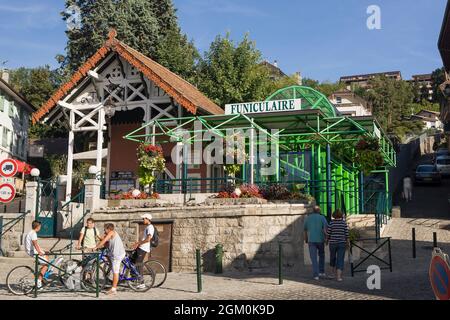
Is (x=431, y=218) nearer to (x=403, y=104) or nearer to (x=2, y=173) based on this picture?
(x=2, y=173)

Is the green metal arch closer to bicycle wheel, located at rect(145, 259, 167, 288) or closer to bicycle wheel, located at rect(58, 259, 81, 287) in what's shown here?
bicycle wheel, located at rect(145, 259, 167, 288)

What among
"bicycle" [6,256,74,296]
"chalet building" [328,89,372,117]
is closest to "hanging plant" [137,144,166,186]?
"bicycle" [6,256,74,296]

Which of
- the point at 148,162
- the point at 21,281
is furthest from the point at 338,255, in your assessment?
the point at 148,162

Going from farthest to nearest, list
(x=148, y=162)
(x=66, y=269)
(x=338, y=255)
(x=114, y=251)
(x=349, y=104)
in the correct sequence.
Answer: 1. (x=349, y=104)
2. (x=148, y=162)
3. (x=338, y=255)
4. (x=66, y=269)
5. (x=114, y=251)

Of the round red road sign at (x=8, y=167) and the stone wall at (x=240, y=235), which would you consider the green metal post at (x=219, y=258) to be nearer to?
the stone wall at (x=240, y=235)

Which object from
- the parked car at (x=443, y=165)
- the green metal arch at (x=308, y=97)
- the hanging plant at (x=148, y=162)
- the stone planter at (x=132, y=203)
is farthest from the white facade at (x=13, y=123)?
the parked car at (x=443, y=165)

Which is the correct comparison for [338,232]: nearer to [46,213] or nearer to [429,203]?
[46,213]

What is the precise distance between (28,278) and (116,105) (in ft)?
43.7

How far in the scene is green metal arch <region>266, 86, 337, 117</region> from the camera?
20.1 metres

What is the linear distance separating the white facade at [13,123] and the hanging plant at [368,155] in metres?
27.7

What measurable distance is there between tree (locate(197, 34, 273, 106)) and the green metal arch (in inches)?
489

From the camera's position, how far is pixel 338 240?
12.0 m
